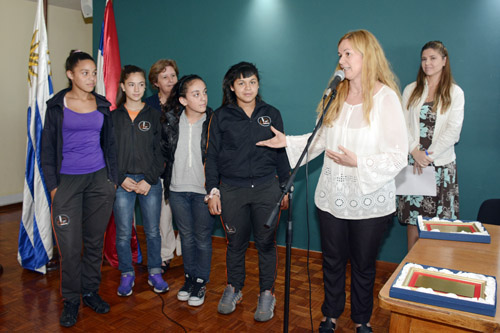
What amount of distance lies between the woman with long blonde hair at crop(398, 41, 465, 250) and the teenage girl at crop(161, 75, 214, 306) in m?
1.48

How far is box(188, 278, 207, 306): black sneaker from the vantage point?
281 centimetres

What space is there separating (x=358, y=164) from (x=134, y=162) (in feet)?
5.33

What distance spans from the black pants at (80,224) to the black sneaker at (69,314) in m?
0.04

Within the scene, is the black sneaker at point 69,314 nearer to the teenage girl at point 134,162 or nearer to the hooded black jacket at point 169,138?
the teenage girl at point 134,162

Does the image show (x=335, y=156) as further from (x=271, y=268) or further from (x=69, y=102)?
(x=69, y=102)

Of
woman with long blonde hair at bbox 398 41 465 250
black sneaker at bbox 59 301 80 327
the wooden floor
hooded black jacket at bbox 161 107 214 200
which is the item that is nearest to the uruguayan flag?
the wooden floor

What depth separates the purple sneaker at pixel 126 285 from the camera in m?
2.97

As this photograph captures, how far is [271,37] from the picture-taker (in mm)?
3848

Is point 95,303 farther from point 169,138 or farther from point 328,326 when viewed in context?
point 328,326

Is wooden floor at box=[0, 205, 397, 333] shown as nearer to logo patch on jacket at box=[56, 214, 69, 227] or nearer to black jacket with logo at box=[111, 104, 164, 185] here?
logo patch on jacket at box=[56, 214, 69, 227]

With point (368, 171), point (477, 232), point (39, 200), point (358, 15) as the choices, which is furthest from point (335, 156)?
point (39, 200)

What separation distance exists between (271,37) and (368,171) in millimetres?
2308

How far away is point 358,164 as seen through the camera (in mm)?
1914

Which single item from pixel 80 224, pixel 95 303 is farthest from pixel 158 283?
pixel 80 224
